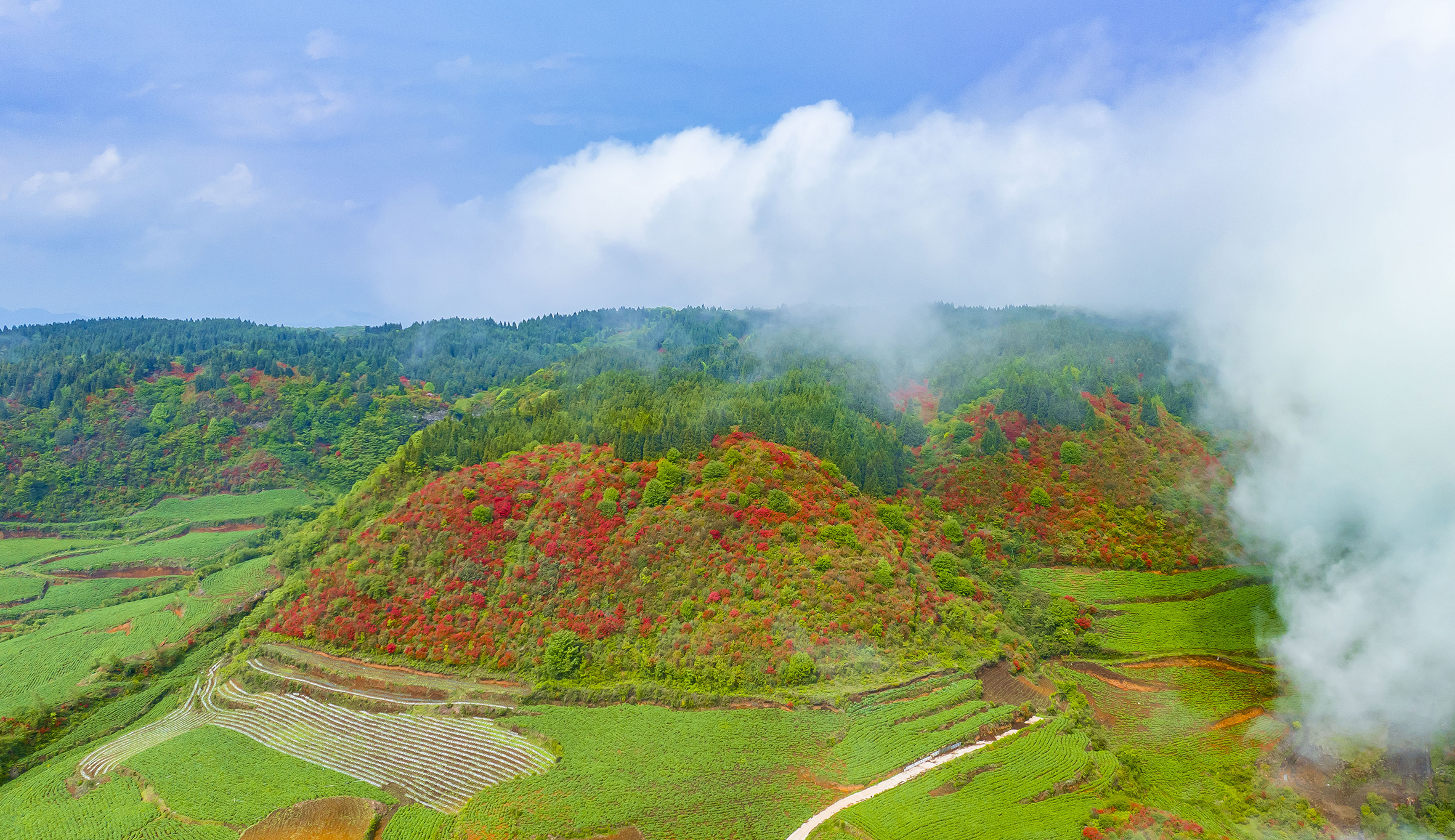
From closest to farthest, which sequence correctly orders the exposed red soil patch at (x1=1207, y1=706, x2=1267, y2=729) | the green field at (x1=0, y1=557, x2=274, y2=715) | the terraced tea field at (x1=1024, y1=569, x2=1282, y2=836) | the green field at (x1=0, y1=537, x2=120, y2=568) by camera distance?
the terraced tea field at (x1=1024, y1=569, x2=1282, y2=836) → the exposed red soil patch at (x1=1207, y1=706, x2=1267, y2=729) → the green field at (x1=0, y1=557, x2=274, y2=715) → the green field at (x1=0, y1=537, x2=120, y2=568)

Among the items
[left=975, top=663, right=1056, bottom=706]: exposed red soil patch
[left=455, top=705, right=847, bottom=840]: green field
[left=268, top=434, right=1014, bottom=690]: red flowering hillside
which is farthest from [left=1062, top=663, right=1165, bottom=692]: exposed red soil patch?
[left=455, top=705, right=847, bottom=840]: green field

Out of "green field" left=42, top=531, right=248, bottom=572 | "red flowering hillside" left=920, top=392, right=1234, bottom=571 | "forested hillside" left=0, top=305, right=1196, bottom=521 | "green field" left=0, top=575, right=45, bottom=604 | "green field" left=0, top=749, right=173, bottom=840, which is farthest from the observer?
"green field" left=42, top=531, right=248, bottom=572

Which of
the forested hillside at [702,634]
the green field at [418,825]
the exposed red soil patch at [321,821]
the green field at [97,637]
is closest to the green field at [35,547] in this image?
the forested hillside at [702,634]

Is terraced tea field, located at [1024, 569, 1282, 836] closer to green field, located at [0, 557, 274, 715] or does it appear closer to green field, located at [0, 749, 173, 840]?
green field, located at [0, 749, 173, 840]

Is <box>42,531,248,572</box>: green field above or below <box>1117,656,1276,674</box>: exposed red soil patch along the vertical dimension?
above

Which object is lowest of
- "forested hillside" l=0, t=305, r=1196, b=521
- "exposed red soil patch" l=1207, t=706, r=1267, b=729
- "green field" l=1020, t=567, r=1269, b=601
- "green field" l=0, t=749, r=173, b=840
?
"green field" l=0, t=749, r=173, b=840

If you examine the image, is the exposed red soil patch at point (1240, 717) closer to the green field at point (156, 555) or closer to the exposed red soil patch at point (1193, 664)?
the exposed red soil patch at point (1193, 664)
